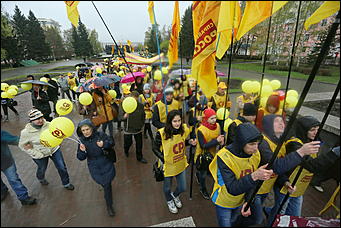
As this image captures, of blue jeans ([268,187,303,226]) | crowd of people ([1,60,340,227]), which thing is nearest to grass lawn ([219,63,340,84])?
crowd of people ([1,60,340,227])

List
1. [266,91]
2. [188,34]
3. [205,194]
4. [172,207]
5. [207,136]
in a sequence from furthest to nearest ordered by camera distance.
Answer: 1. [188,34]
2. [266,91]
3. [205,194]
4. [207,136]
5. [172,207]

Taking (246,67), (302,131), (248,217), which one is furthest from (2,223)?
(246,67)

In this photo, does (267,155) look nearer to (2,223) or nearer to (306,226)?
(306,226)

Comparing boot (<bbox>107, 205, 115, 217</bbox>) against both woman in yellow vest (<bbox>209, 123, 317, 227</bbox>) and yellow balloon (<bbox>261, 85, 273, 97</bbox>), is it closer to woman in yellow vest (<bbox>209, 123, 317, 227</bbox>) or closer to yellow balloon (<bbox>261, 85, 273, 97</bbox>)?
woman in yellow vest (<bbox>209, 123, 317, 227</bbox>)

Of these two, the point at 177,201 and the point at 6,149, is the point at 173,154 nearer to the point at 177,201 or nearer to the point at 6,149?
the point at 177,201

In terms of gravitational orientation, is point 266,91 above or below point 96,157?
above

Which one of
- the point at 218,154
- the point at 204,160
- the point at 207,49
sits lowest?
the point at 204,160

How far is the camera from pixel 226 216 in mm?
1954

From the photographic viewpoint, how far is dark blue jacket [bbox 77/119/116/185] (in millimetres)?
2570

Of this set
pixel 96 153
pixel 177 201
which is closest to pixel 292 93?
pixel 177 201

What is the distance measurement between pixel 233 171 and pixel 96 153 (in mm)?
1906

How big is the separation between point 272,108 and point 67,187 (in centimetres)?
359

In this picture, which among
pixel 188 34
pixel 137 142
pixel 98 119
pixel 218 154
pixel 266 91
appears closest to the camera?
pixel 218 154

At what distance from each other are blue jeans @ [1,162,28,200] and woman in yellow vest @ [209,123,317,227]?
188 centimetres
